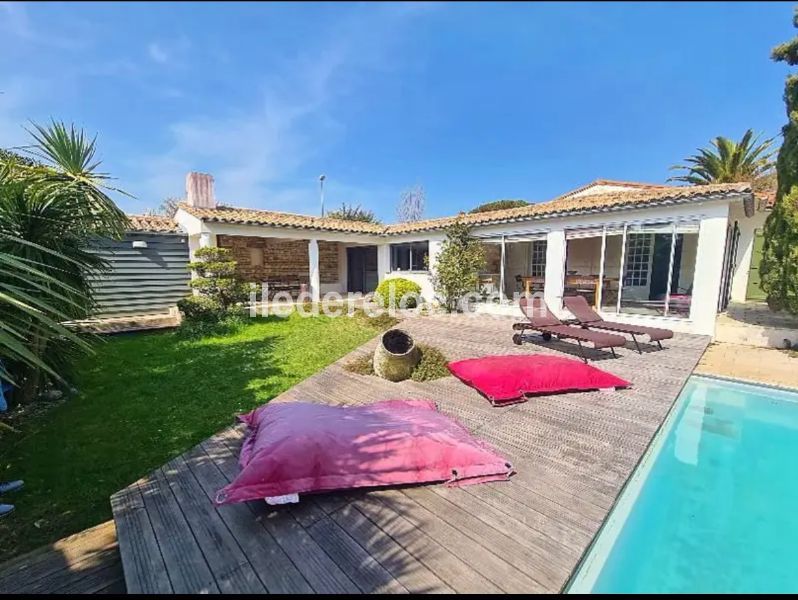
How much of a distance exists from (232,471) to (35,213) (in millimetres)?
4447

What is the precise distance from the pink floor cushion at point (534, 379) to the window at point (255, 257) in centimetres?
1551

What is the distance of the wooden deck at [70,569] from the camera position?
8.75ft

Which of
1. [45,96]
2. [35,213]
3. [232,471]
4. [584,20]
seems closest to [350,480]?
[232,471]

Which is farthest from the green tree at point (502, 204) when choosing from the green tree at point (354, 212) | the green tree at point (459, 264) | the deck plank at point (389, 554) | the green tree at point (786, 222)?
the deck plank at point (389, 554)

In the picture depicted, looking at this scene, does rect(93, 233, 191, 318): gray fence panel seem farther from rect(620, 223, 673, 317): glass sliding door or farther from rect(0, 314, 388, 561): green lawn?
rect(620, 223, 673, 317): glass sliding door

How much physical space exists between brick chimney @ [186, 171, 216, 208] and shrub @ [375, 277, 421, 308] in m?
8.26

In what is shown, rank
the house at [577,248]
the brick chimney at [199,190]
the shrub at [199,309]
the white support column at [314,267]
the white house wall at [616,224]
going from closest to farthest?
the white house wall at [616,224] < the house at [577,248] < the shrub at [199,309] < the brick chimney at [199,190] < the white support column at [314,267]

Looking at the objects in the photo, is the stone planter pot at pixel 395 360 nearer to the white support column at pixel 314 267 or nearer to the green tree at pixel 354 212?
the white support column at pixel 314 267

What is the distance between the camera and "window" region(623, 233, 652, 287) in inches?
581

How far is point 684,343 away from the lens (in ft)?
30.0

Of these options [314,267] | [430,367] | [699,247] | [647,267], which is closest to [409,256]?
[314,267]

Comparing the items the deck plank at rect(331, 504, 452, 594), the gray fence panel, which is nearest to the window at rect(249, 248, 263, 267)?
the gray fence panel

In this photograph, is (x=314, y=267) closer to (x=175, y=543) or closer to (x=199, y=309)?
(x=199, y=309)

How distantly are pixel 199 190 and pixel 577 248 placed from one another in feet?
54.6
